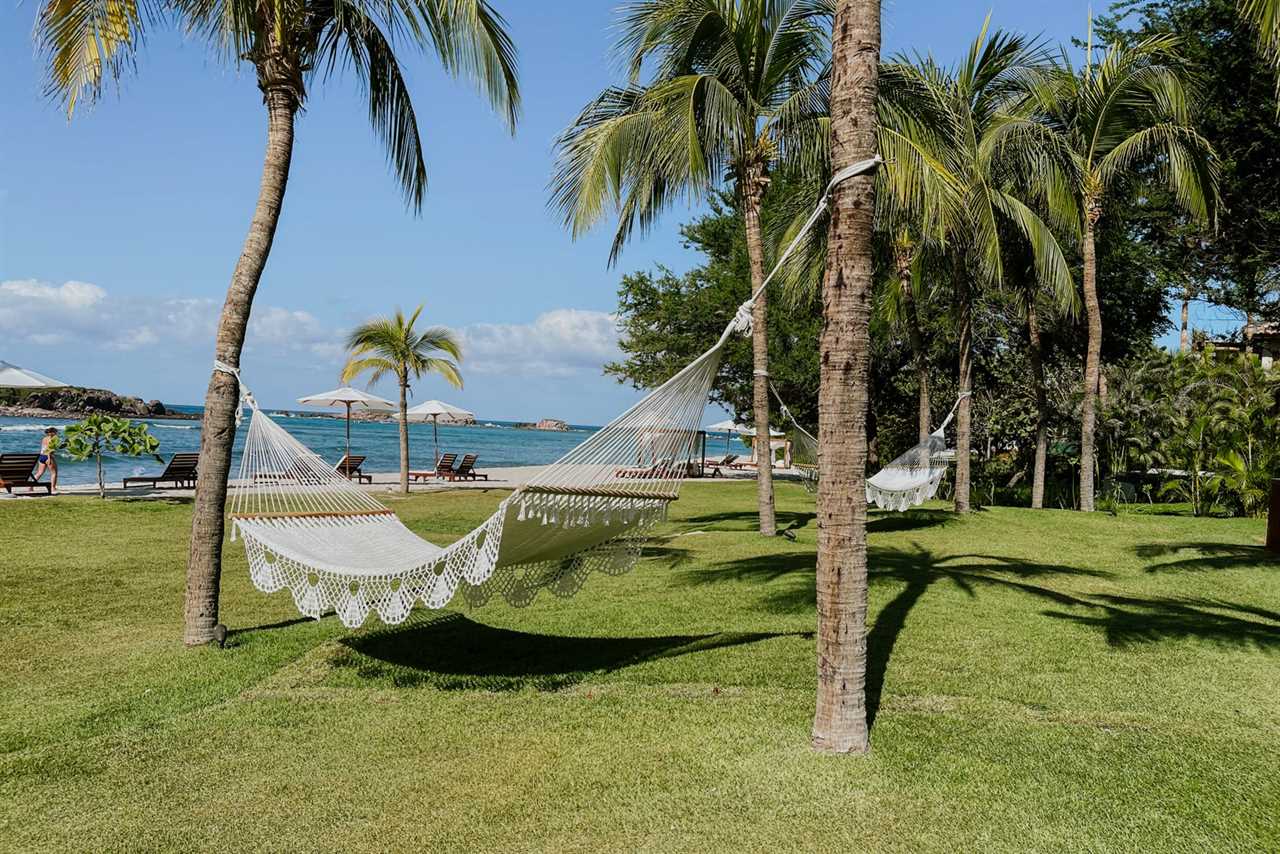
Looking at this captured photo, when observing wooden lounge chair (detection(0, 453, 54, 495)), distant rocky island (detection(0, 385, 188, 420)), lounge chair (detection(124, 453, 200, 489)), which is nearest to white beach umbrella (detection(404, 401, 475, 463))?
lounge chair (detection(124, 453, 200, 489))

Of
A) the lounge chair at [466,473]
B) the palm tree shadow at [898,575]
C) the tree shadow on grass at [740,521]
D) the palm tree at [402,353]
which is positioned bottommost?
the palm tree shadow at [898,575]

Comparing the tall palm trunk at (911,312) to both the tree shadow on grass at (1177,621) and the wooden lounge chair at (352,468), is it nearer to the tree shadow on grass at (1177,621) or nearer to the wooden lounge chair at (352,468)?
the tree shadow on grass at (1177,621)

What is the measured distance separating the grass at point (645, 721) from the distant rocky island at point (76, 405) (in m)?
46.2

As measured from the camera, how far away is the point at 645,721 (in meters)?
3.05

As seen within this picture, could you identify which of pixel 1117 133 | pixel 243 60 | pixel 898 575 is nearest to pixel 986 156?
pixel 1117 133

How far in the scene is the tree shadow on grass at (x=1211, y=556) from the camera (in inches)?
254

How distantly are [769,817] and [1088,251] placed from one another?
921cm

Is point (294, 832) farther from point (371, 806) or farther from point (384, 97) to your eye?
point (384, 97)

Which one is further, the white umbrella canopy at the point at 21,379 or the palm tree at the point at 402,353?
the palm tree at the point at 402,353

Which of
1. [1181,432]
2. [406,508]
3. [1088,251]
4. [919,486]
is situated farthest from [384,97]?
[1181,432]

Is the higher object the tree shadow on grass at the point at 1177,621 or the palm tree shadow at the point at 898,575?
the palm tree shadow at the point at 898,575

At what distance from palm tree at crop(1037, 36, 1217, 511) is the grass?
4.83m

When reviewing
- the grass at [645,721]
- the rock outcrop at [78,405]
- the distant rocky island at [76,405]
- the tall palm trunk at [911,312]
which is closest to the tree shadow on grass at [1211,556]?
the grass at [645,721]

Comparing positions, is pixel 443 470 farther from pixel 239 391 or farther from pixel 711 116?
pixel 239 391
